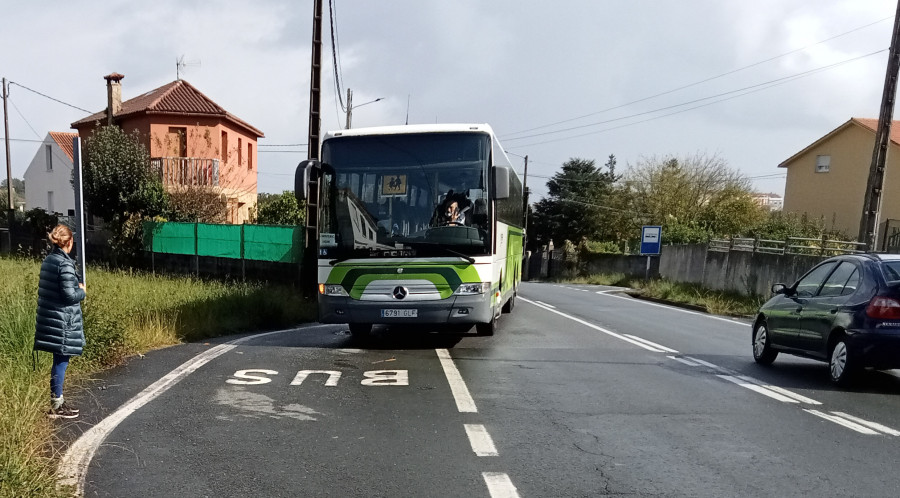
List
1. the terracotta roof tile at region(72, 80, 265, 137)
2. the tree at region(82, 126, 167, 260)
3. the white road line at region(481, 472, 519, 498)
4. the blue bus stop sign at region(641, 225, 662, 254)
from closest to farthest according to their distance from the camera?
the white road line at region(481, 472, 519, 498) < the tree at region(82, 126, 167, 260) < the terracotta roof tile at region(72, 80, 265, 137) < the blue bus stop sign at region(641, 225, 662, 254)

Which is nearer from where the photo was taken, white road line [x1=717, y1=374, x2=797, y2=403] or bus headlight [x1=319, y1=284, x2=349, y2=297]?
white road line [x1=717, y1=374, x2=797, y2=403]

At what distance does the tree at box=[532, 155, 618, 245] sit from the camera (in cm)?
6322

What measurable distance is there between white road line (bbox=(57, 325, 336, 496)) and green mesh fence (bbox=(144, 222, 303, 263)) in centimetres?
916

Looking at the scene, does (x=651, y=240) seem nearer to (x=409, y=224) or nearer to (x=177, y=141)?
(x=177, y=141)

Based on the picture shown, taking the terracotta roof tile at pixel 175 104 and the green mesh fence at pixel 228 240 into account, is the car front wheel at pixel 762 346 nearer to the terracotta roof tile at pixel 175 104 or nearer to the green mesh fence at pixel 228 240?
the green mesh fence at pixel 228 240

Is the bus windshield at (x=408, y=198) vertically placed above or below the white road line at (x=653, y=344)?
above

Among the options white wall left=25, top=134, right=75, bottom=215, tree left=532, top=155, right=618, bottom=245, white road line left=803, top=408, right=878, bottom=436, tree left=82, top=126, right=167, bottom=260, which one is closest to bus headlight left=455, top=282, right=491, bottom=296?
white road line left=803, top=408, right=878, bottom=436

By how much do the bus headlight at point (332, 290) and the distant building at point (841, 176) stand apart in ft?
104

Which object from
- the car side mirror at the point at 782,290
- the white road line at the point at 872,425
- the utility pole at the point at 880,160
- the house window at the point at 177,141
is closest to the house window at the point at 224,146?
the house window at the point at 177,141

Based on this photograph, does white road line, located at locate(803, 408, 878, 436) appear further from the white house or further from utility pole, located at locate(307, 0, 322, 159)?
the white house

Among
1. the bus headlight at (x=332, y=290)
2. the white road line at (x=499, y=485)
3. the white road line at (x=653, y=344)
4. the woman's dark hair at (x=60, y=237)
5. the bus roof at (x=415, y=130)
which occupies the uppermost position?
the bus roof at (x=415, y=130)

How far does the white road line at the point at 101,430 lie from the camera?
14.5 ft

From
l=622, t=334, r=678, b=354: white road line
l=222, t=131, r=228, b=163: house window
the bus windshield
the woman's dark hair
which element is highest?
l=222, t=131, r=228, b=163: house window

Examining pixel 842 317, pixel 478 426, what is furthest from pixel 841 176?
pixel 478 426
